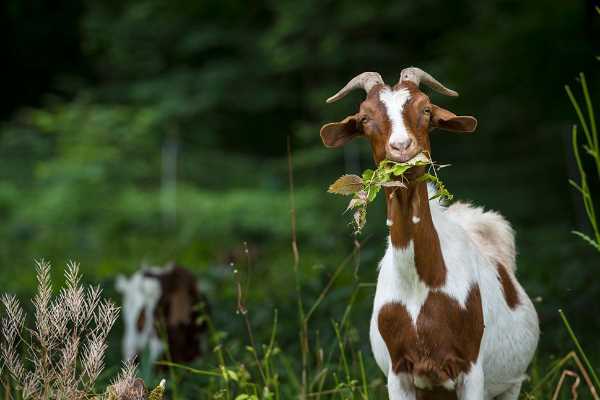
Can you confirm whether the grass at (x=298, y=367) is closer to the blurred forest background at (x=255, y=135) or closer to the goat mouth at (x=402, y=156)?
the blurred forest background at (x=255, y=135)

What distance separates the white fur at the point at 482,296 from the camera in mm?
3848

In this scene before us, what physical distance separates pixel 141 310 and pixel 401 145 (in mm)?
5233

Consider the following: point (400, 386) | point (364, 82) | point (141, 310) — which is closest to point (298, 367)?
point (141, 310)

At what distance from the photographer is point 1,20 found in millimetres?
24516

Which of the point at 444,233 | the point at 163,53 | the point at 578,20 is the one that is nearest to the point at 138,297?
the point at 444,233

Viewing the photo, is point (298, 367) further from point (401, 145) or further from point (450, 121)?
point (401, 145)

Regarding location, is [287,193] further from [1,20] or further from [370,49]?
[1,20]

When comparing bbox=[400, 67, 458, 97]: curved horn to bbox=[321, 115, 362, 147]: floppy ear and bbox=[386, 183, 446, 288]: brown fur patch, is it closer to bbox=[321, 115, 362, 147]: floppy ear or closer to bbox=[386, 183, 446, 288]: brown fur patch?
bbox=[321, 115, 362, 147]: floppy ear

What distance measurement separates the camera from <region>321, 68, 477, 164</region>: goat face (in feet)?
11.4

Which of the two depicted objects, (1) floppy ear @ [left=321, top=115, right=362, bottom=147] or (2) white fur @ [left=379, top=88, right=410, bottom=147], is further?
(1) floppy ear @ [left=321, top=115, right=362, bottom=147]

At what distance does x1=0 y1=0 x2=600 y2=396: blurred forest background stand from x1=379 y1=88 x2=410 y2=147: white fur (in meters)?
3.34

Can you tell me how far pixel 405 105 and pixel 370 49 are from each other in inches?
636

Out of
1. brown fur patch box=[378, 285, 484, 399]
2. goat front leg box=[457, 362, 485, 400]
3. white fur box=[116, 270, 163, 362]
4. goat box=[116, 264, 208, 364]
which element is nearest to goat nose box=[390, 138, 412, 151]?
brown fur patch box=[378, 285, 484, 399]

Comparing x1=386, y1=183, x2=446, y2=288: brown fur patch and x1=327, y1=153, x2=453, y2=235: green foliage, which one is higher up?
x1=327, y1=153, x2=453, y2=235: green foliage
